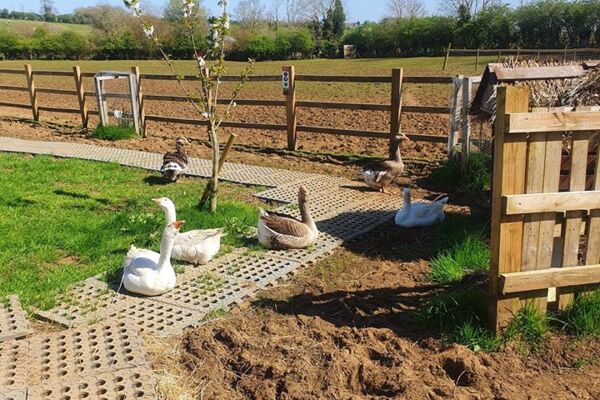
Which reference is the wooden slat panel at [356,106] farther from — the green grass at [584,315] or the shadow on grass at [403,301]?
the green grass at [584,315]

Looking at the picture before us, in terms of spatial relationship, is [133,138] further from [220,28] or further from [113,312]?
[113,312]

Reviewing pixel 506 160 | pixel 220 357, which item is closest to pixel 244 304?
pixel 220 357

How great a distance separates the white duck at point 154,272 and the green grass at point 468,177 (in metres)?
4.78

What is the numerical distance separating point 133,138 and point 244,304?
9.49 meters

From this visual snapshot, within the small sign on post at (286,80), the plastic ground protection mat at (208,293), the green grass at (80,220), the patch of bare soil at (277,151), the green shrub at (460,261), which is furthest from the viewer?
the small sign on post at (286,80)

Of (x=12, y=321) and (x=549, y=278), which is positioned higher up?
(x=549, y=278)

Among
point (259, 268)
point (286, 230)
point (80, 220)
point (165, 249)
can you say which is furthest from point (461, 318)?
point (80, 220)

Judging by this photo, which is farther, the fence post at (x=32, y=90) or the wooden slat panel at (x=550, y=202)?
the fence post at (x=32, y=90)

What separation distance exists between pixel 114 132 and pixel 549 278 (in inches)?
446

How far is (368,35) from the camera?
204 feet

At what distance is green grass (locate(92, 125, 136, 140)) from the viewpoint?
1320cm

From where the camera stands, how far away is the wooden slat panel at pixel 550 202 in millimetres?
3752

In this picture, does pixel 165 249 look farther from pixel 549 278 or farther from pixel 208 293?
pixel 549 278

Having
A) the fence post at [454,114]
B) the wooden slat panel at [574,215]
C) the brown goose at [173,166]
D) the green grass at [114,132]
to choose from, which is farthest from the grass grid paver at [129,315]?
the green grass at [114,132]
